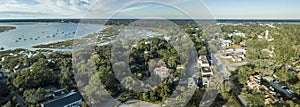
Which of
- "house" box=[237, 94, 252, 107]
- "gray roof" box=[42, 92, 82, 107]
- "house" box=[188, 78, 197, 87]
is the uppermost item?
"house" box=[188, 78, 197, 87]

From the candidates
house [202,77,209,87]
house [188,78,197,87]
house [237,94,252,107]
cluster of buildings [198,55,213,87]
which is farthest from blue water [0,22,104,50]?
house [237,94,252,107]

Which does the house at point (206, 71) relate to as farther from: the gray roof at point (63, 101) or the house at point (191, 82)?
the gray roof at point (63, 101)

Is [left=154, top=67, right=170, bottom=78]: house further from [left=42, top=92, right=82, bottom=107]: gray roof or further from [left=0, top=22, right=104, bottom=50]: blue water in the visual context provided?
[left=0, top=22, right=104, bottom=50]: blue water

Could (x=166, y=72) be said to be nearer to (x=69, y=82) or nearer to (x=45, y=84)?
(x=69, y=82)

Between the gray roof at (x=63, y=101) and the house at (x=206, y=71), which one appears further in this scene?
the house at (x=206, y=71)

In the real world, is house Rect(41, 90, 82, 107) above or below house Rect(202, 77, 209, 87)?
below

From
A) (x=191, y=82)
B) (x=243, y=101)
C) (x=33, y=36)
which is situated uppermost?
(x=33, y=36)

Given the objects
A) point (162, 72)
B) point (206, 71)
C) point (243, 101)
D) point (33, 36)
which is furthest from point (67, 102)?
point (33, 36)

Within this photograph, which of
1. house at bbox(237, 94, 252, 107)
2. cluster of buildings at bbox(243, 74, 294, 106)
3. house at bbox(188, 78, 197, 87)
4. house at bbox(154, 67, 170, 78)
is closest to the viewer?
house at bbox(237, 94, 252, 107)

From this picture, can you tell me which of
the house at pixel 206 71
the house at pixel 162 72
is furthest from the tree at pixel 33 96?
the house at pixel 206 71

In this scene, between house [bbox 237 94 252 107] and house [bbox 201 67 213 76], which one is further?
house [bbox 201 67 213 76]

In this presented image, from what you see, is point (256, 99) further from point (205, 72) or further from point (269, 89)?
point (205, 72)
